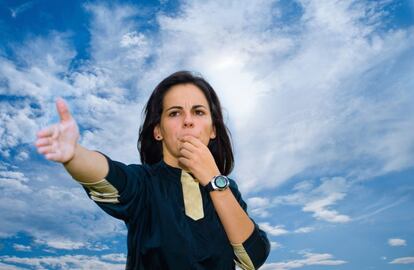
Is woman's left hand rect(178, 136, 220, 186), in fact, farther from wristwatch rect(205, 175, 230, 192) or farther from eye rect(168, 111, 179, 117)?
eye rect(168, 111, 179, 117)

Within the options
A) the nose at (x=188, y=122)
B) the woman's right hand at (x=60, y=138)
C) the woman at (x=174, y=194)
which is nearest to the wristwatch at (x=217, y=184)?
the woman at (x=174, y=194)

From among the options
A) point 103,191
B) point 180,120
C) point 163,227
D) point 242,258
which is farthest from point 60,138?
point 242,258

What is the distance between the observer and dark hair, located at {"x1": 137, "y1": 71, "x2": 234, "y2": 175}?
4.40 metres

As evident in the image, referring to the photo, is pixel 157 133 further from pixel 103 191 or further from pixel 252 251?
pixel 252 251

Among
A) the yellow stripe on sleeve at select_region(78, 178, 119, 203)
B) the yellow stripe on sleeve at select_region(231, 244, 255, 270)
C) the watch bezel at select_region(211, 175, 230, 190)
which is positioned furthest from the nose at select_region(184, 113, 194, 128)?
the yellow stripe on sleeve at select_region(231, 244, 255, 270)

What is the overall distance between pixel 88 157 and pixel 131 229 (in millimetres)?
910

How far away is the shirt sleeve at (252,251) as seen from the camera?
356 centimetres

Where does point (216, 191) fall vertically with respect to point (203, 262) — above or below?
above

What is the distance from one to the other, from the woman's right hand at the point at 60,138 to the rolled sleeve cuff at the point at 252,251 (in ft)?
5.25

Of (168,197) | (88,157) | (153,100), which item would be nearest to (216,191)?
(168,197)

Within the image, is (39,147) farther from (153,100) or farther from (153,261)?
(153,100)

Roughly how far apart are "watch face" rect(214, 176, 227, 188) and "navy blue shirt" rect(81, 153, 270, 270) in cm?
41

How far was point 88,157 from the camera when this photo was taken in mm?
3004

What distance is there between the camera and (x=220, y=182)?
3562mm
